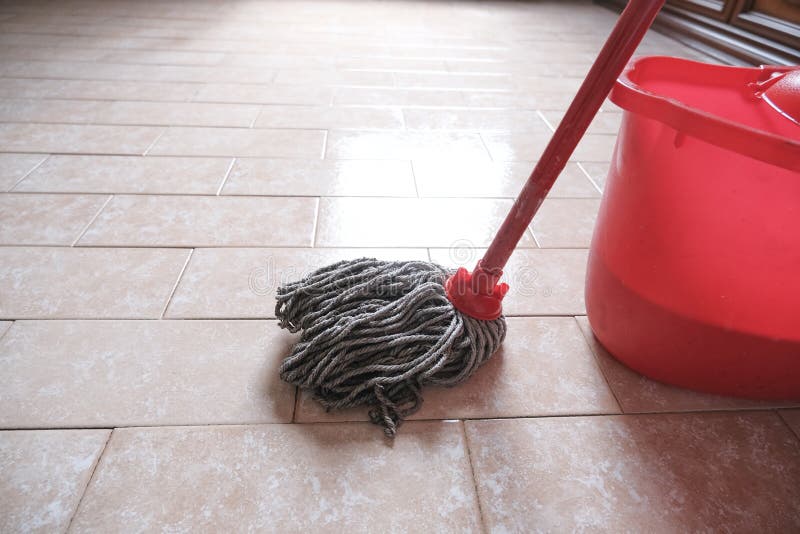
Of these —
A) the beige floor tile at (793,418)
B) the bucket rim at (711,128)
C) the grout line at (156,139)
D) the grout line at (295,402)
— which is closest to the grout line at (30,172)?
the grout line at (156,139)

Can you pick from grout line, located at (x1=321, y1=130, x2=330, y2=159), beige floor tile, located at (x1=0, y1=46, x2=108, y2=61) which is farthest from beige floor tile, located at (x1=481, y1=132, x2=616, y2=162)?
beige floor tile, located at (x1=0, y1=46, x2=108, y2=61)

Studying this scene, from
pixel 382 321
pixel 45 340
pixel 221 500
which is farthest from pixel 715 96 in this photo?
pixel 45 340

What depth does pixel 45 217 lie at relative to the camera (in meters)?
1.11

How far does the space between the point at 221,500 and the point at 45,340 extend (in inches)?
17.1

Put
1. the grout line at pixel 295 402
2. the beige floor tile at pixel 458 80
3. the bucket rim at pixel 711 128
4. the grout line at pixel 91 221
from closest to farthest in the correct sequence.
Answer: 1. the bucket rim at pixel 711 128
2. the grout line at pixel 295 402
3. the grout line at pixel 91 221
4. the beige floor tile at pixel 458 80

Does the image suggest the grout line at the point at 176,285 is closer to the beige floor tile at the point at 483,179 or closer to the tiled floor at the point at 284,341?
the tiled floor at the point at 284,341

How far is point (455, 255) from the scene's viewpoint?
3.50ft

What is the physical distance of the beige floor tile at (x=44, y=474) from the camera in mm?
577

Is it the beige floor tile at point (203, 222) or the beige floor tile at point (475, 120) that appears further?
the beige floor tile at point (475, 120)

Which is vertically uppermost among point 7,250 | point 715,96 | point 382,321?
point 715,96

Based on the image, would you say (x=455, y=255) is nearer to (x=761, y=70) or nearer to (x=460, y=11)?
(x=761, y=70)

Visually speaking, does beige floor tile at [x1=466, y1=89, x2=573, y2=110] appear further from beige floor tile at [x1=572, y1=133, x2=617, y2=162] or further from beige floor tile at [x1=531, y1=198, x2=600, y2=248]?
beige floor tile at [x1=531, y1=198, x2=600, y2=248]

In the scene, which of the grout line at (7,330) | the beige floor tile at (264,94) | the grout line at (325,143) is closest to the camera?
the grout line at (7,330)

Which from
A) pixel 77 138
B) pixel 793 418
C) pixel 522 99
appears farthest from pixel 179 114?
pixel 793 418
